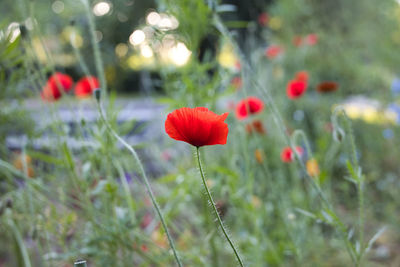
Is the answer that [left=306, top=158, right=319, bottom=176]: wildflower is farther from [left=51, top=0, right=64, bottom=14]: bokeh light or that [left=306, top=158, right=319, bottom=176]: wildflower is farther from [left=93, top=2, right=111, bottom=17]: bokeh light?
[left=51, top=0, right=64, bottom=14]: bokeh light

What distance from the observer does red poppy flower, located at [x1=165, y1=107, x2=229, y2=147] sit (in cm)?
54

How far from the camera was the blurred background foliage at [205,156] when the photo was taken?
3.57 ft

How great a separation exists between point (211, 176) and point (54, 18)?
7.82 metres

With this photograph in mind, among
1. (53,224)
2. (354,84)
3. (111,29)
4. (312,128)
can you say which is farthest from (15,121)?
(111,29)

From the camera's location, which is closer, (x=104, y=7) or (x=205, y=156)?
(x=205, y=156)

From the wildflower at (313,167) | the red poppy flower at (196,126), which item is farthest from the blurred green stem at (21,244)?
the wildflower at (313,167)

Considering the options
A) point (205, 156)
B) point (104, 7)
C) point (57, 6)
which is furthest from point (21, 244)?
point (57, 6)

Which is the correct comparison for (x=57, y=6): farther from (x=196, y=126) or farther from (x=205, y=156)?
(x=196, y=126)

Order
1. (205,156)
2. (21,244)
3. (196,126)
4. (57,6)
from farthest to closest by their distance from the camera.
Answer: (57,6) → (205,156) → (21,244) → (196,126)

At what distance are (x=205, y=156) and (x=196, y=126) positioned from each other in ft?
2.80

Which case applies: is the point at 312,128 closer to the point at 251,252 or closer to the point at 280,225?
the point at 280,225

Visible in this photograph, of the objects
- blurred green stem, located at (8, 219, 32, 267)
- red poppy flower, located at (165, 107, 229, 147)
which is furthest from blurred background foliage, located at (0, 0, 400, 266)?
red poppy flower, located at (165, 107, 229, 147)

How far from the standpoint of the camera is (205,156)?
1394 millimetres

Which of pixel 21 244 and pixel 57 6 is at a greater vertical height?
pixel 57 6
